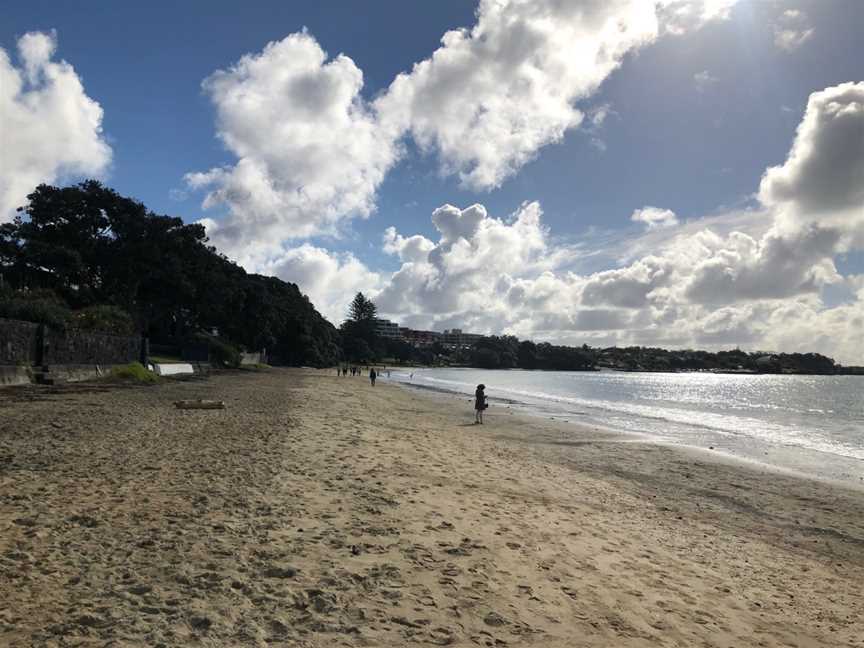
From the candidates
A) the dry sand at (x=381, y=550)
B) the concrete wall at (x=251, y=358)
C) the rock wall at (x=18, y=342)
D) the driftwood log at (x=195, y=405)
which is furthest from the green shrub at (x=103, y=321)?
the concrete wall at (x=251, y=358)

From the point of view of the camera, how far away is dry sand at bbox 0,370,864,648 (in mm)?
4496

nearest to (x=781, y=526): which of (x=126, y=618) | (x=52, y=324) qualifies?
(x=126, y=618)

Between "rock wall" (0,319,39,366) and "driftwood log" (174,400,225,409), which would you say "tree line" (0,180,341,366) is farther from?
"driftwood log" (174,400,225,409)

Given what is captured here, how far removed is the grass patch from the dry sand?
65.8 feet

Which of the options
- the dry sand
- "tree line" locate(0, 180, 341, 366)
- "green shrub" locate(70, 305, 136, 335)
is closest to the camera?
the dry sand

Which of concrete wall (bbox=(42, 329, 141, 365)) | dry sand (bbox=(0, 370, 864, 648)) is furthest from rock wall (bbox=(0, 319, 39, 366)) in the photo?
dry sand (bbox=(0, 370, 864, 648))

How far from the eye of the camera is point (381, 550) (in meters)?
6.25

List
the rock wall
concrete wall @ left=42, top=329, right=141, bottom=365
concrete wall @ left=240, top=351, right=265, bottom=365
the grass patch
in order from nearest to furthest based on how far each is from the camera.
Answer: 1. the rock wall
2. concrete wall @ left=42, top=329, right=141, bottom=365
3. the grass patch
4. concrete wall @ left=240, top=351, right=265, bottom=365

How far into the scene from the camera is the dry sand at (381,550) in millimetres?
4496

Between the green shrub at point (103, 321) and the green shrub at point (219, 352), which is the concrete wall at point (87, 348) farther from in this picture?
the green shrub at point (219, 352)

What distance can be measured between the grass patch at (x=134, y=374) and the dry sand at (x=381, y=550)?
20.1 meters

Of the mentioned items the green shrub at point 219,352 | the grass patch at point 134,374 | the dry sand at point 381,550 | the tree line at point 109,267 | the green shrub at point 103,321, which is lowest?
the dry sand at point 381,550

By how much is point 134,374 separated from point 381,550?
32.1 m

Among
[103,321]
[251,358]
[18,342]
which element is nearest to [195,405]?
[18,342]
